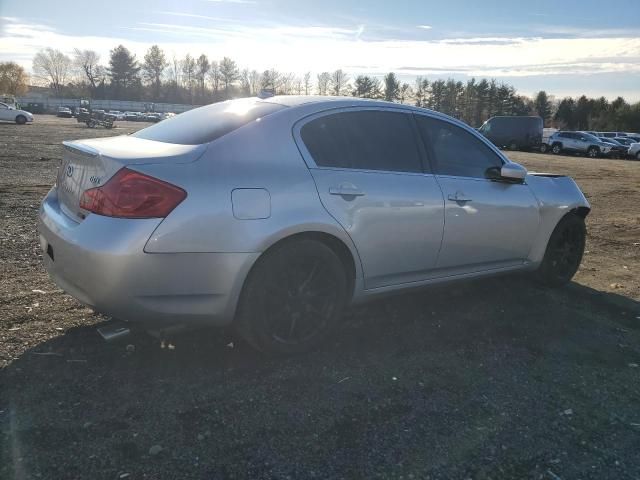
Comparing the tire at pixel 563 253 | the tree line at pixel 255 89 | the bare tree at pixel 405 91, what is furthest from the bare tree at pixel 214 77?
the tire at pixel 563 253

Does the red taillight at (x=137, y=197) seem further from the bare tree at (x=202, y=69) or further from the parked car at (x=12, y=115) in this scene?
the bare tree at (x=202, y=69)

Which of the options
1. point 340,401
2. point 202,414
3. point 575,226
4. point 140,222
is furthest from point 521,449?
point 575,226

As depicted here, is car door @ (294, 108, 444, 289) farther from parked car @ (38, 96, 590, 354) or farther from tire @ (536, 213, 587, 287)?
tire @ (536, 213, 587, 287)

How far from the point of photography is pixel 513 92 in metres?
94.1

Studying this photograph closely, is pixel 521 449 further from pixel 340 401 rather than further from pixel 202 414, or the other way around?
pixel 202 414

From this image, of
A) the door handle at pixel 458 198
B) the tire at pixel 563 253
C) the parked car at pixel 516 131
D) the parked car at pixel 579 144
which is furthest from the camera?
the parked car at pixel 516 131

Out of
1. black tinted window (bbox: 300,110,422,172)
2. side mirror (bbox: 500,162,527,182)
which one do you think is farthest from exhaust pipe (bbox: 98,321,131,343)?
side mirror (bbox: 500,162,527,182)

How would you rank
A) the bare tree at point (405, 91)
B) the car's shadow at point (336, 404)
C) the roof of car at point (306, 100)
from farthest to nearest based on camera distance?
the bare tree at point (405, 91) < the roof of car at point (306, 100) < the car's shadow at point (336, 404)

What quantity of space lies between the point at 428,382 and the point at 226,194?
162cm

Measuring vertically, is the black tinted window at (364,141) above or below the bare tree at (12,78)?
below

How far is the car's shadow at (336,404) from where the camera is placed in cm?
242

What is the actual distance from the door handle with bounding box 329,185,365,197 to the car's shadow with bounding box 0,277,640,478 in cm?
103

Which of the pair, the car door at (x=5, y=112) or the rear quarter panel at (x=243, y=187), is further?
the car door at (x=5, y=112)

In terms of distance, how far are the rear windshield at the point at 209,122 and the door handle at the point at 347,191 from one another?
653 millimetres
